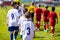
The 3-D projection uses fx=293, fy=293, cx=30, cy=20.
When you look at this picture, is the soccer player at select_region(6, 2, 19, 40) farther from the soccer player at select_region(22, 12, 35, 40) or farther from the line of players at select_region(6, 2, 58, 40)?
the soccer player at select_region(22, 12, 35, 40)

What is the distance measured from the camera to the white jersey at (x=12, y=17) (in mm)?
13898

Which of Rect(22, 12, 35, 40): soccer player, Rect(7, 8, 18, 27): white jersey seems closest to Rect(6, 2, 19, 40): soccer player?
Rect(7, 8, 18, 27): white jersey

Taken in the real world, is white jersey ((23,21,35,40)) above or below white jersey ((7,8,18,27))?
below

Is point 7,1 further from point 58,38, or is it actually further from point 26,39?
point 26,39

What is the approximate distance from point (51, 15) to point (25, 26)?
6.64 meters

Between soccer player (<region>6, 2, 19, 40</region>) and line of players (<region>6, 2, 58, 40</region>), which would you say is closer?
line of players (<region>6, 2, 58, 40</region>)

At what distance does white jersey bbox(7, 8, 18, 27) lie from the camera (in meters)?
13.9

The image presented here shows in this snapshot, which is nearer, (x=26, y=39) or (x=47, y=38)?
(x=26, y=39)

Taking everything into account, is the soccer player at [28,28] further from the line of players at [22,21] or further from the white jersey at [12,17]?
the white jersey at [12,17]

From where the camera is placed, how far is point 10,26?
555 inches

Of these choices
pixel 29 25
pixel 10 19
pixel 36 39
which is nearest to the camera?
pixel 29 25

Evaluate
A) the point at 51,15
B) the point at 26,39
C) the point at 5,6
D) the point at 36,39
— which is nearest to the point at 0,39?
the point at 36,39

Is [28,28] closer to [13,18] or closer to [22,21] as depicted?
[22,21]

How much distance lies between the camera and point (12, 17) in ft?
45.8
